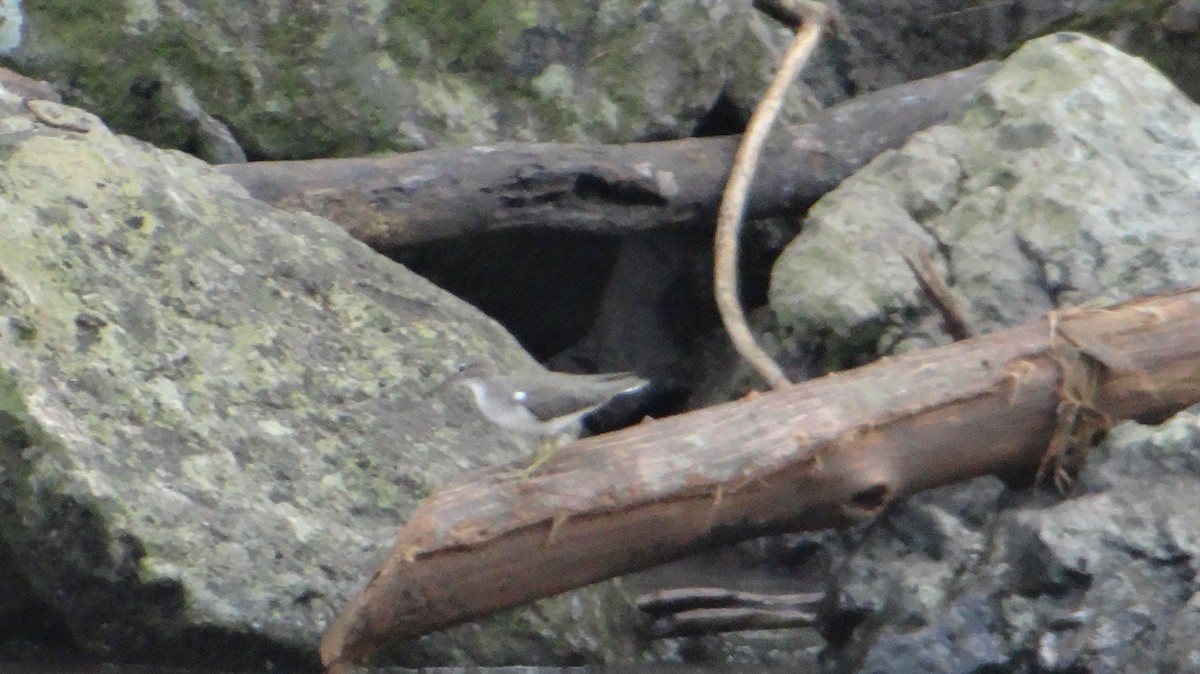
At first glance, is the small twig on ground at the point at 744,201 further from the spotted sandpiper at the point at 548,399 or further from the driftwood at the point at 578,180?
the spotted sandpiper at the point at 548,399

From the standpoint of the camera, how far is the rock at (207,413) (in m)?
4.05

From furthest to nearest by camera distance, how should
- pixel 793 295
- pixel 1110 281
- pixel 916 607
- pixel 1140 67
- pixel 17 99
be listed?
pixel 1140 67 → pixel 793 295 → pixel 1110 281 → pixel 17 99 → pixel 916 607

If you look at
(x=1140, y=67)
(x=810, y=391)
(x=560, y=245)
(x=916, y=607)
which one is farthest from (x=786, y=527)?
(x=1140, y=67)

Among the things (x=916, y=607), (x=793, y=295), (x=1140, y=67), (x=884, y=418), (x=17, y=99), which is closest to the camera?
(x=884, y=418)

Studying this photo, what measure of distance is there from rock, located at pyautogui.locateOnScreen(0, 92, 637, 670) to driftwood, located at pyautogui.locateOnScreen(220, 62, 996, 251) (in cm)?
31

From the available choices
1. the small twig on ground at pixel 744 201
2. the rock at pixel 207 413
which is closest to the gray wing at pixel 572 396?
the rock at pixel 207 413

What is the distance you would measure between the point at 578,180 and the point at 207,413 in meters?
2.02

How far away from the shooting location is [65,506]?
3.97 m

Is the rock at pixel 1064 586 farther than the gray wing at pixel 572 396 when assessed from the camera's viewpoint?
No

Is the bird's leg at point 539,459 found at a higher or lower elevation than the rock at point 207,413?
higher

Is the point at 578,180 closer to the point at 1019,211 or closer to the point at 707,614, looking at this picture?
the point at 1019,211

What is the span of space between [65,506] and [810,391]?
196 cm

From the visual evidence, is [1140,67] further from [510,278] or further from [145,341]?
[145,341]

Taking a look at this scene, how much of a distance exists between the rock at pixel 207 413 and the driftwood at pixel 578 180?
31cm
